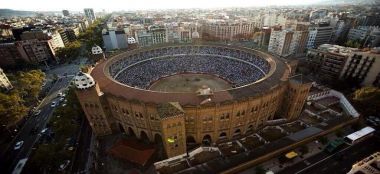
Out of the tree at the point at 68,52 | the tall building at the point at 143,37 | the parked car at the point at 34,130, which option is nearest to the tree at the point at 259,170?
the parked car at the point at 34,130

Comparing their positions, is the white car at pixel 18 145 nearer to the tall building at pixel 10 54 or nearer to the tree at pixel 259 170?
the tree at pixel 259 170

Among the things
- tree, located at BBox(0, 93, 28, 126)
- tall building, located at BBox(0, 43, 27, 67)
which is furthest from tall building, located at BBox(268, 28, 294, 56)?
tall building, located at BBox(0, 43, 27, 67)

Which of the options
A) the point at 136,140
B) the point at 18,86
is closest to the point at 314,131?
the point at 136,140

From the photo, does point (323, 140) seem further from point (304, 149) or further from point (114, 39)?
point (114, 39)

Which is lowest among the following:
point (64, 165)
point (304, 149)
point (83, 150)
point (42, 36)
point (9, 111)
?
point (83, 150)

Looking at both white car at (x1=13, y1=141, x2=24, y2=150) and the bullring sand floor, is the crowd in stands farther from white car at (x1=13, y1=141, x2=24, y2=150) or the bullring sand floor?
white car at (x1=13, y1=141, x2=24, y2=150)

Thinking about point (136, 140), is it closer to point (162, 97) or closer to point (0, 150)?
point (162, 97)

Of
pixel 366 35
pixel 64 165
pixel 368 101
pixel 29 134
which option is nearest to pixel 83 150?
pixel 64 165
